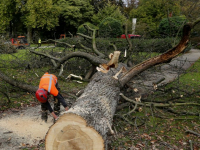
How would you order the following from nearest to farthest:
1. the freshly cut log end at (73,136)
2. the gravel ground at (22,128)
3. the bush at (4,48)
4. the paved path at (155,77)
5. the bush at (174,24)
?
the freshly cut log end at (73,136) → the gravel ground at (22,128) → the bush at (174,24) → the paved path at (155,77) → the bush at (4,48)

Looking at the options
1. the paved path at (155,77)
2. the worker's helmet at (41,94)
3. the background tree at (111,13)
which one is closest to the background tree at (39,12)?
the background tree at (111,13)

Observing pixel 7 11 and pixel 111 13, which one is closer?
pixel 111 13

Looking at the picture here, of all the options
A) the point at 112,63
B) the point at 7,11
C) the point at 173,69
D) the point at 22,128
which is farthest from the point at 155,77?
the point at 7,11

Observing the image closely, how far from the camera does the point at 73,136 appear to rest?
99.5 inches

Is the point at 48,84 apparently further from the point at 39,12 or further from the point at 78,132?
the point at 39,12

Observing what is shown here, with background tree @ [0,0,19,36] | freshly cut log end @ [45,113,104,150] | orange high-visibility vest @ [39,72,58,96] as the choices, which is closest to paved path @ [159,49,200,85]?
orange high-visibility vest @ [39,72,58,96]

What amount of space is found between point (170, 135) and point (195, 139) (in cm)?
46

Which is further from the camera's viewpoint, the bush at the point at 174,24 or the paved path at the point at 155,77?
the paved path at the point at 155,77

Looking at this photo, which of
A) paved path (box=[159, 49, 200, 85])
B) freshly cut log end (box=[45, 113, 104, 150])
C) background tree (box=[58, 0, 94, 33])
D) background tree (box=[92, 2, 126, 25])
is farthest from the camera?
background tree (box=[58, 0, 94, 33])

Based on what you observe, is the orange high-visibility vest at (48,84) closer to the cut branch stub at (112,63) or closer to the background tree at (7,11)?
the cut branch stub at (112,63)

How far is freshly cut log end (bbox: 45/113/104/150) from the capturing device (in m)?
2.50

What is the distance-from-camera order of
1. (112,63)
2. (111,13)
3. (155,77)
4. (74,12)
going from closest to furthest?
1. (112,63)
2. (155,77)
3. (111,13)
4. (74,12)

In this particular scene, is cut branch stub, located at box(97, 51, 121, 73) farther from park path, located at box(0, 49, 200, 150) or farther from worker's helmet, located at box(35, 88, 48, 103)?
park path, located at box(0, 49, 200, 150)

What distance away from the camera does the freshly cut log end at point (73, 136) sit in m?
2.50
